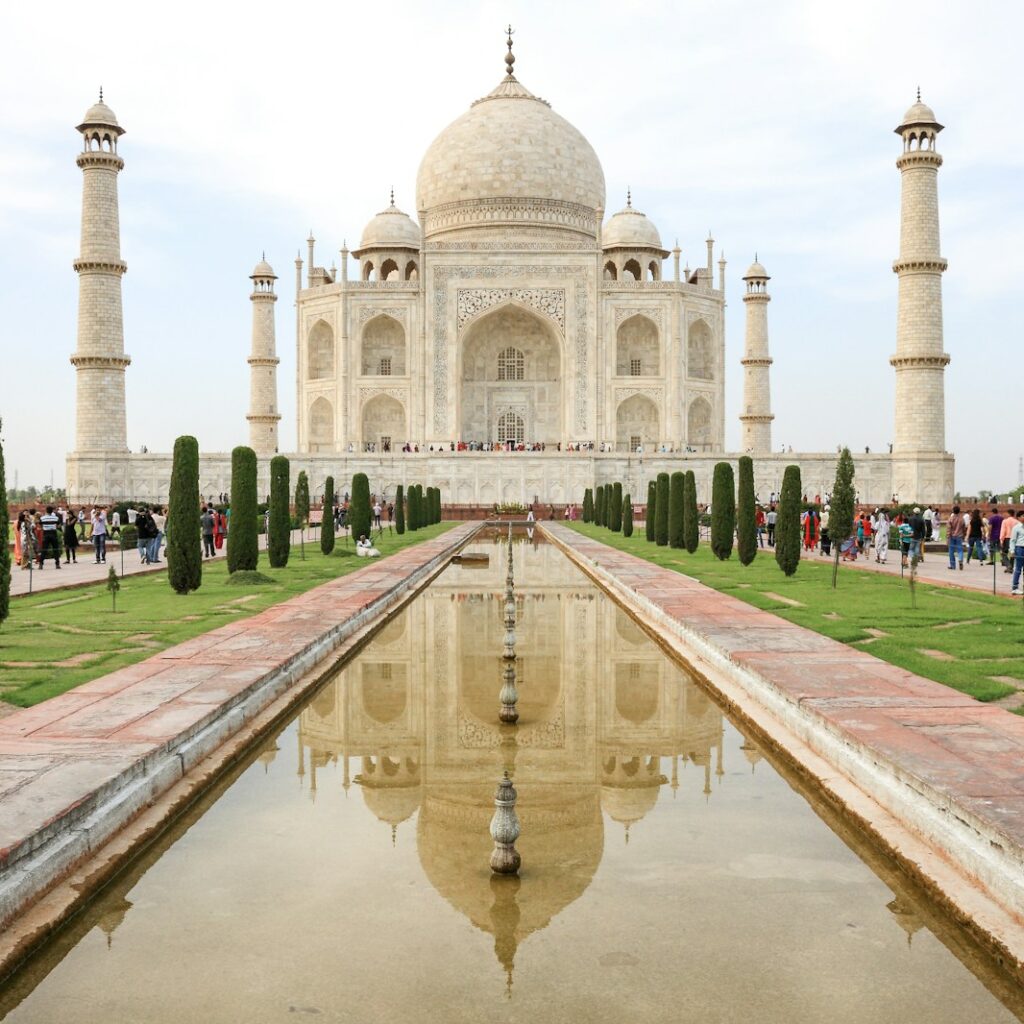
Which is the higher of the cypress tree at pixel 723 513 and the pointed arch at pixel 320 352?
the pointed arch at pixel 320 352

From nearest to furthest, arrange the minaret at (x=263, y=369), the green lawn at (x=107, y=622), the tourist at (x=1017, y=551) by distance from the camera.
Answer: the green lawn at (x=107, y=622) → the tourist at (x=1017, y=551) → the minaret at (x=263, y=369)

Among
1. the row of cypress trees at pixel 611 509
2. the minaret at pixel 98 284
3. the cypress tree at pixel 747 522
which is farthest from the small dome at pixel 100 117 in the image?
the cypress tree at pixel 747 522

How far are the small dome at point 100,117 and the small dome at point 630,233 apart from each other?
18.4 m

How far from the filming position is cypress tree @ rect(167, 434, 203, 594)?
9.98 metres

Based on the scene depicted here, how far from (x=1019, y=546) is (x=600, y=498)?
16.9 meters

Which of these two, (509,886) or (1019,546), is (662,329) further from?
(509,886)

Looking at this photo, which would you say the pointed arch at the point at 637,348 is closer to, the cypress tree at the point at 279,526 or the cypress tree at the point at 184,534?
the cypress tree at the point at 279,526

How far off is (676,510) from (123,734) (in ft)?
45.7

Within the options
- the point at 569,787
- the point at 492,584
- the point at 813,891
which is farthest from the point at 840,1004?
the point at 492,584

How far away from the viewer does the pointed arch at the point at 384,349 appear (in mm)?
36906

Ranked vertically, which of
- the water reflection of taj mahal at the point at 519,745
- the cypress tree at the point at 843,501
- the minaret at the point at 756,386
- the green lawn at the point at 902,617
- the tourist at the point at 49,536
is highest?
the minaret at the point at 756,386

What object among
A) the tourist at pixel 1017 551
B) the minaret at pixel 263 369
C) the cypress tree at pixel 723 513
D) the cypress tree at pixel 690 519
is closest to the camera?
the tourist at pixel 1017 551

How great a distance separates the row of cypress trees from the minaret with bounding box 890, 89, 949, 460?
30.3ft

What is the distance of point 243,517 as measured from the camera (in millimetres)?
11734
